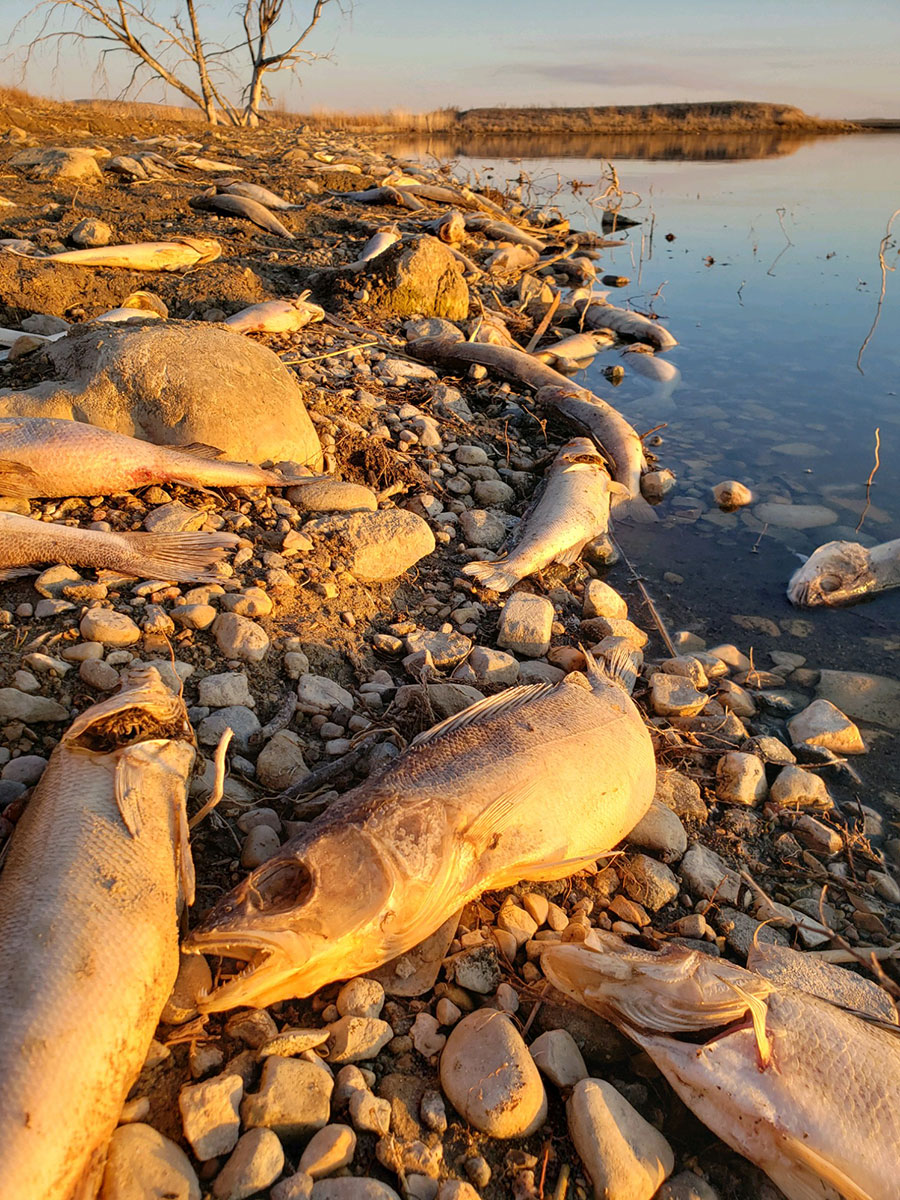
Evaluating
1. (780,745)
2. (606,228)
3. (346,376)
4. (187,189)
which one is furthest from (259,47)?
(780,745)

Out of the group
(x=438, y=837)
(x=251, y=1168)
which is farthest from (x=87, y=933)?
(x=438, y=837)

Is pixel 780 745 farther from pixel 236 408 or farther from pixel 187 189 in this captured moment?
pixel 187 189

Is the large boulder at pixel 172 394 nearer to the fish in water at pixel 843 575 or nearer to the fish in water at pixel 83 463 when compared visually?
the fish in water at pixel 83 463

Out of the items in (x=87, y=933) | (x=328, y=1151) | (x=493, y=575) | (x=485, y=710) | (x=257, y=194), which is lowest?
(x=328, y=1151)

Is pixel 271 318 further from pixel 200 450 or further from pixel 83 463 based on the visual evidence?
pixel 83 463

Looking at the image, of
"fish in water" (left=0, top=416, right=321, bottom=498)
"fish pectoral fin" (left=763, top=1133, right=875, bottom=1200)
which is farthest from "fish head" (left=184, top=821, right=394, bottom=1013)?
"fish in water" (left=0, top=416, right=321, bottom=498)

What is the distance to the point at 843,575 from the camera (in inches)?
230

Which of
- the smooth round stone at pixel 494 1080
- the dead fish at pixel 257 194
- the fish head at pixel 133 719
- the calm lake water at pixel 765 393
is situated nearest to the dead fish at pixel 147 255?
the dead fish at pixel 257 194

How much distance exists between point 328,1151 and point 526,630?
9.47 ft

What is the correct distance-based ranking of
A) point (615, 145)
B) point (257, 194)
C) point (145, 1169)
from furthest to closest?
point (615, 145)
point (257, 194)
point (145, 1169)

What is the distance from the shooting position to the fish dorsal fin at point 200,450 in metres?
4.93

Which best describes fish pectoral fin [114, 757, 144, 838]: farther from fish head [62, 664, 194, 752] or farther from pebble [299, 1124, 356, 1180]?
pebble [299, 1124, 356, 1180]

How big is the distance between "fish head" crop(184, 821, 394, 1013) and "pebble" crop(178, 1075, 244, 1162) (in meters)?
0.20

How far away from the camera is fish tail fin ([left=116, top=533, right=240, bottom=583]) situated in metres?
4.01
